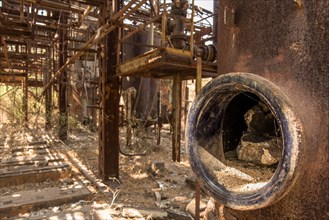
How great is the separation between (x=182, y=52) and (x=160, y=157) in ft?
16.0

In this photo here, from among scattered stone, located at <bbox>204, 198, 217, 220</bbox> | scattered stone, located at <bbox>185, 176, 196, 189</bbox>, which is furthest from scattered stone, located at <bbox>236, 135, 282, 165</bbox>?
scattered stone, located at <bbox>185, 176, 196, 189</bbox>

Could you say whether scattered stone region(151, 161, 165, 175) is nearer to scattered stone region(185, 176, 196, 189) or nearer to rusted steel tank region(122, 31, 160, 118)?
scattered stone region(185, 176, 196, 189)

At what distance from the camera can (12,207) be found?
180 inches

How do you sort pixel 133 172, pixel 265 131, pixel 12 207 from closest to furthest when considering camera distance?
pixel 265 131
pixel 12 207
pixel 133 172

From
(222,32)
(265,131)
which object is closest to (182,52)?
(222,32)

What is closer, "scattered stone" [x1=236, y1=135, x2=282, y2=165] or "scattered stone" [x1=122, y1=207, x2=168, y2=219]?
"scattered stone" [x1=236, y1=135, x2=282, y2=165]

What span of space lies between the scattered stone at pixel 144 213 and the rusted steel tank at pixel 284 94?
2.71m

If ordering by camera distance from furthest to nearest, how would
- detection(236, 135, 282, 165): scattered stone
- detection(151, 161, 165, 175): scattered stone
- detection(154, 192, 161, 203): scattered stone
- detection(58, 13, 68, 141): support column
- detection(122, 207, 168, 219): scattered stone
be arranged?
detection(58, 13, 68, 141): support column, detection(151, 161, 165, 175): scattered stone, detection(154, 192, 161, 203): scattered stone, detection(122, 207, 168, 219): scattered stone, detection(236, 135, 282, 165): scattered stone

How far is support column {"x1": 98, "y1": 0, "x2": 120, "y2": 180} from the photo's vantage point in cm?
625

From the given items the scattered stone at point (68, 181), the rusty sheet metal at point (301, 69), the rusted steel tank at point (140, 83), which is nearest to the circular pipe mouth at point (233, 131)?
the rusty sheet metal at point (301, 69)

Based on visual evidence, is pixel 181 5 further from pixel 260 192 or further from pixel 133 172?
pixel 260 192

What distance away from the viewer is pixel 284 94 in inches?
59.0

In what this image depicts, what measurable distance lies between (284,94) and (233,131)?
0.90m

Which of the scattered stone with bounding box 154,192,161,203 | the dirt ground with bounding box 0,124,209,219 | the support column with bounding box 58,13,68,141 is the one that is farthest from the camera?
the support column with bounding box 58,13,68,141
